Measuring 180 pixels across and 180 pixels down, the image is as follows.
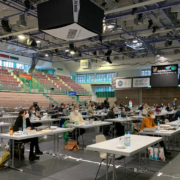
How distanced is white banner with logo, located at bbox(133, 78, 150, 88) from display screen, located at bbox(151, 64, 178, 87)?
1290 millimetres

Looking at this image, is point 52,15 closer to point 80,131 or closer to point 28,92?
point 80,131

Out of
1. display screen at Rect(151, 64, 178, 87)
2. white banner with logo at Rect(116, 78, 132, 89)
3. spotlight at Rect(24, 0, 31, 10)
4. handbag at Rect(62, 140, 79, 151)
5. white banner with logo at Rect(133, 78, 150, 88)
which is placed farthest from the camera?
white banner with logo at Rect(116, 78, 132, 89)

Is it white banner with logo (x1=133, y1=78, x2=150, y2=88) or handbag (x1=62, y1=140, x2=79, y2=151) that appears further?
white banner with logo (x1=133, y1=78, x2=150, y2=88)

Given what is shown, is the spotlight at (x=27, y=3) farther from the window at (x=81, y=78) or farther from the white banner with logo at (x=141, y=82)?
the window at (x=81, y=78)

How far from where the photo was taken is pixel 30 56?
74.0 feet

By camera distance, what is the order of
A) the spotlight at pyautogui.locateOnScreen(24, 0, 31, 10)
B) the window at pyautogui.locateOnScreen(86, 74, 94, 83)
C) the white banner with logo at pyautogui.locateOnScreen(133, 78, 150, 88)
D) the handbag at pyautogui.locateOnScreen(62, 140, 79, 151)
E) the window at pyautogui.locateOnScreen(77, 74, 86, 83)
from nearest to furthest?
the handbag at pyautogui.locateOnScreen(62, 140, 79, 151) → the spotlight at pyautogui.locateOnScreen(24, 0, 31, 10) → the white banner with logo at pyautogui.locateOnScreen(133, 78, 150, 88) → the window at pyautogui.locateOnScreen(86, 74, 94, 83) → the window at pyautogui.locateOnScreen(77, 74, 86, 83)

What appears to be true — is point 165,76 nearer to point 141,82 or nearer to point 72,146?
point 141,82

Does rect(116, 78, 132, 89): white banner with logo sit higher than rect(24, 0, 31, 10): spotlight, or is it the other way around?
rect(24, 0, 31, 10): spotlight

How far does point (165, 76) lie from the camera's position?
19.4 metres

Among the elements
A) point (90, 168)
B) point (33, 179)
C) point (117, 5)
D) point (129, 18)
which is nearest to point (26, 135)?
point (33, 179)

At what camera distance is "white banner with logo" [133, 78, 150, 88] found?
21.3 meters

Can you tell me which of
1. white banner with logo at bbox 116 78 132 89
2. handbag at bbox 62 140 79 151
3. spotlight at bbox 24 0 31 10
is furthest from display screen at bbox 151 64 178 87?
handbag at bbox 62 140 79 151

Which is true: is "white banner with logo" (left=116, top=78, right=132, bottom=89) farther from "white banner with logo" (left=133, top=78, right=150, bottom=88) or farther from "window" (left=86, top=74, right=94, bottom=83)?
"window" (left=86, top=74, right=94, bottom=83)

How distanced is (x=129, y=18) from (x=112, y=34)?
2639 millimetres
